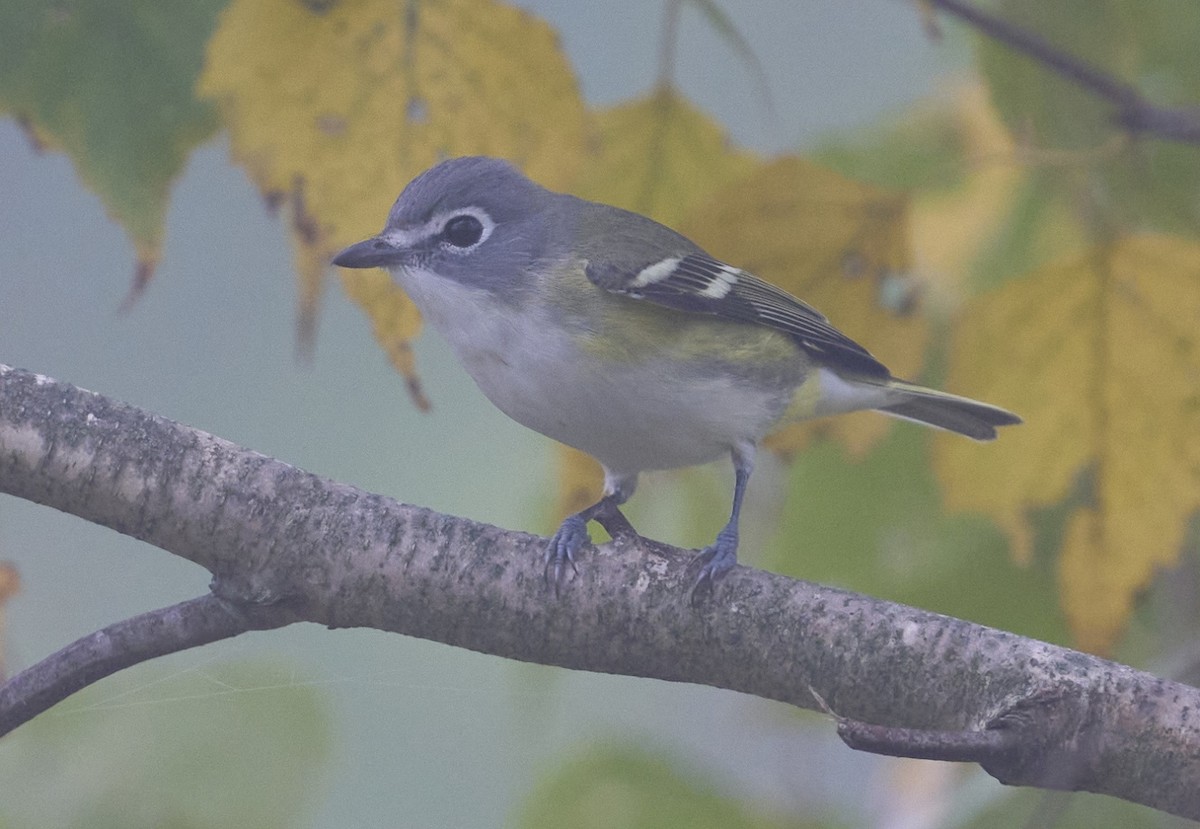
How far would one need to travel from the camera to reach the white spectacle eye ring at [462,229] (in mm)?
2293

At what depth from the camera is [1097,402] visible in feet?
6.53

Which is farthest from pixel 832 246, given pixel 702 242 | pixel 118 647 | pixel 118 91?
pixel 118 647

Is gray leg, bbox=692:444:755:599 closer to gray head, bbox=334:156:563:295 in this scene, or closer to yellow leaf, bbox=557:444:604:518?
yellow leaf, bbox=557:444:604:518

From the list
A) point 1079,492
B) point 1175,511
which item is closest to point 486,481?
point 1079,492

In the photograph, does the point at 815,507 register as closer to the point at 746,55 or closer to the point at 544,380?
the point at 544,380

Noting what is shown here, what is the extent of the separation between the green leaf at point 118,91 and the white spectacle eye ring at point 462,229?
0.59 metres

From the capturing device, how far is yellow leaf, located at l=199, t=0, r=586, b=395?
167cm

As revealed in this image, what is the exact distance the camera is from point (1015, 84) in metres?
2.16

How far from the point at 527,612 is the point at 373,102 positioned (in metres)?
0.72

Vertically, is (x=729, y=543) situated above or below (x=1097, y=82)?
below

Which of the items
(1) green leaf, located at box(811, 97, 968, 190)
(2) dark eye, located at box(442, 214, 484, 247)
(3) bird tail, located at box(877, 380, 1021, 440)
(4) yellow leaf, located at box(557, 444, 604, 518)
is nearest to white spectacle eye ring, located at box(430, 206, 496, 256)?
(2) dark eye, located at box(442, 214, 484, 247)

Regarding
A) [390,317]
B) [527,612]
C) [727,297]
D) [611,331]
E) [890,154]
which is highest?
[890,154]

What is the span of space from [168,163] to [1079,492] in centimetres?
158

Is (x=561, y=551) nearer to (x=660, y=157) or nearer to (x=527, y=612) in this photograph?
(x=527, y=612)
